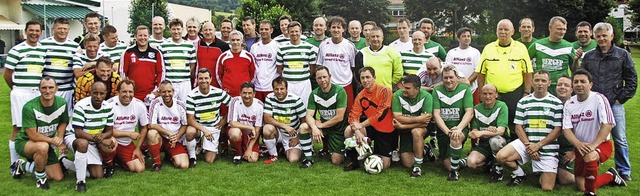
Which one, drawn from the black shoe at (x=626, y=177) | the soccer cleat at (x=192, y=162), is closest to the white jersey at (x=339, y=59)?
the soccer cleat at (x=192, y=162)

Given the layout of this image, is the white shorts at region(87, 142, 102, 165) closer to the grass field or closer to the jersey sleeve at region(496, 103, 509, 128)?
the grass field

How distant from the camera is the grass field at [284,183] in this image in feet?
16.4

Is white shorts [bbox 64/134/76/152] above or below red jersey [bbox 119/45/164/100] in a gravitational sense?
below

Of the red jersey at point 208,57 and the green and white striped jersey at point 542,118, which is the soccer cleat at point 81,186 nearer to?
the red jersey at point 208,57

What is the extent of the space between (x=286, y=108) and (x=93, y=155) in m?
2.19

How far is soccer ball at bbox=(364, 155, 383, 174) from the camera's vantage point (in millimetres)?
5691

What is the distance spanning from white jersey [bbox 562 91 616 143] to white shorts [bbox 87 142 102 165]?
15.5 ft

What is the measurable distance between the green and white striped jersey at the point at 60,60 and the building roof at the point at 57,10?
26.8m

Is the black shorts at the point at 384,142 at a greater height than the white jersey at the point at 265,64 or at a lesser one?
lesser

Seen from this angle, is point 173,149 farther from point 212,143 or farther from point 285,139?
point 285,139

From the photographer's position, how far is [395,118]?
5820 millimetres

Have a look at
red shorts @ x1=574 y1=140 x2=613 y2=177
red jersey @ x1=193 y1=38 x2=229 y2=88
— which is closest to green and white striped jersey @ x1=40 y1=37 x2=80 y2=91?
red jersey @ x1=193 y1=38 x2=229 y2=88

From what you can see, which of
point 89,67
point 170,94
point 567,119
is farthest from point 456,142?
point 89,67

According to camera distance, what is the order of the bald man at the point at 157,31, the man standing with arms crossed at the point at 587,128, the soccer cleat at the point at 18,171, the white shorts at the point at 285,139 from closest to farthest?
the man standing with arms crossed at the point at 587,128
the soccer cleat at the point at 18,171
the white shorts at the point at 285,139
the bald man at the point at 157,31
